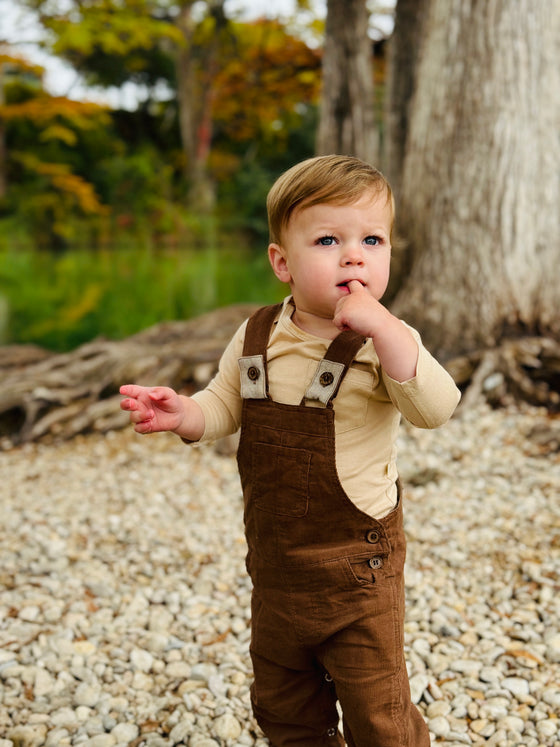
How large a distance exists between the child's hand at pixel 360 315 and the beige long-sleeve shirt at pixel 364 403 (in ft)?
0.43

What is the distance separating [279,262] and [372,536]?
0.66m

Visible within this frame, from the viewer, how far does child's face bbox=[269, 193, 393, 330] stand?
156 cm

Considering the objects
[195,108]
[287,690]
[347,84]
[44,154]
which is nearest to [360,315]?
[287,690]

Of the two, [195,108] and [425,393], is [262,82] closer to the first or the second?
[195,108]

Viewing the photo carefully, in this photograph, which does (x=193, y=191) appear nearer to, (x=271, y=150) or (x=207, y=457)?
(x=271, y=150)

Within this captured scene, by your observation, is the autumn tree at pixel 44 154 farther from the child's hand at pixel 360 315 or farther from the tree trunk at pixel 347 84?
the child's hand at pixel 360 315

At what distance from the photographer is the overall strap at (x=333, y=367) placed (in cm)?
157

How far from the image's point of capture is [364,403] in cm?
162

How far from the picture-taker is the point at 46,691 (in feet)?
7.64

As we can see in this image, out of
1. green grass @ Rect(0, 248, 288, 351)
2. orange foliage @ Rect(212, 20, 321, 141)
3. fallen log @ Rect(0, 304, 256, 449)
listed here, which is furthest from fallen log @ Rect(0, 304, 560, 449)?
orange foliage @ Rect(212, 20, 321, 141)

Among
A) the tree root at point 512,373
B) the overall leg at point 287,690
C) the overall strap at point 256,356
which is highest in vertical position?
the overall strap at point 256,356

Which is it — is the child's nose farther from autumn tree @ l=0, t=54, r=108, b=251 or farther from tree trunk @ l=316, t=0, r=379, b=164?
autumn tree @ l=0, t=54, r=108, b=251

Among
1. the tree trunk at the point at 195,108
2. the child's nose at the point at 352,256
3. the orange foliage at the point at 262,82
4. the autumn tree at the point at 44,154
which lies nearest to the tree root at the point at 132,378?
the child's nose at the point at 352,256

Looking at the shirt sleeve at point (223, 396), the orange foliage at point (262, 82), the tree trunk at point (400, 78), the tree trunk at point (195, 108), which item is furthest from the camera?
the tree trunk at point (195, 108)
